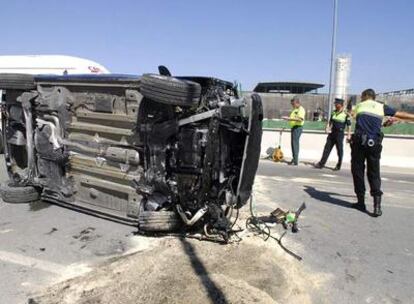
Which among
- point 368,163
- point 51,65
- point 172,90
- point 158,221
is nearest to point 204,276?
point 158,221

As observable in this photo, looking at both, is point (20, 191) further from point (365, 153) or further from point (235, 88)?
point (365, 153)

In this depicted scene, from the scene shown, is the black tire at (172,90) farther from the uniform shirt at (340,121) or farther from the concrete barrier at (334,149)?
the concrete barrier at (334,149)

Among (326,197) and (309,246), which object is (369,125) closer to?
(326,197)

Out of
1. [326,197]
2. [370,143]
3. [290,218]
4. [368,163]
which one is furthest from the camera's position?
[326,197]

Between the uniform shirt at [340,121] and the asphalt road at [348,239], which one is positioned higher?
the uniform shirt at [340,121]

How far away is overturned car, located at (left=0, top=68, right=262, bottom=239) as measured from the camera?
16.0 feet

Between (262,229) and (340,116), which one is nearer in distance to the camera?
(262,229)

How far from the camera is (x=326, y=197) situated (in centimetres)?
775

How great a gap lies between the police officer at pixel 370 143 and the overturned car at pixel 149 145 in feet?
6.73

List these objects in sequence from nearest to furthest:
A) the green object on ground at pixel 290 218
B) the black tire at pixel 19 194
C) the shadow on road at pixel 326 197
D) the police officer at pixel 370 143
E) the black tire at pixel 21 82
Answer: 1. the green object on ground at pixel 290 218
2. the black tire at pixel 21 82
3. the black tire at pixel 19 194
4. the police officer at pixel 370 143
5. the shadow on road at pixel 326 197

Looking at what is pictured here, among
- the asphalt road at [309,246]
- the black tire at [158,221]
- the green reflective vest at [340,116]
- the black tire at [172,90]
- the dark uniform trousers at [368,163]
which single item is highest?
the black tire at [172,90]

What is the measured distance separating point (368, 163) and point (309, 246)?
2016 millimetres

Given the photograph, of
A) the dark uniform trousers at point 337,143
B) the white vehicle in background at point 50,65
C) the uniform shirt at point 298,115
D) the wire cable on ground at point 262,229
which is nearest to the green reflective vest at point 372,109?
the wire cable on ground at point 262,229

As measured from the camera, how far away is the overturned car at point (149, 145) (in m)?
4.86
